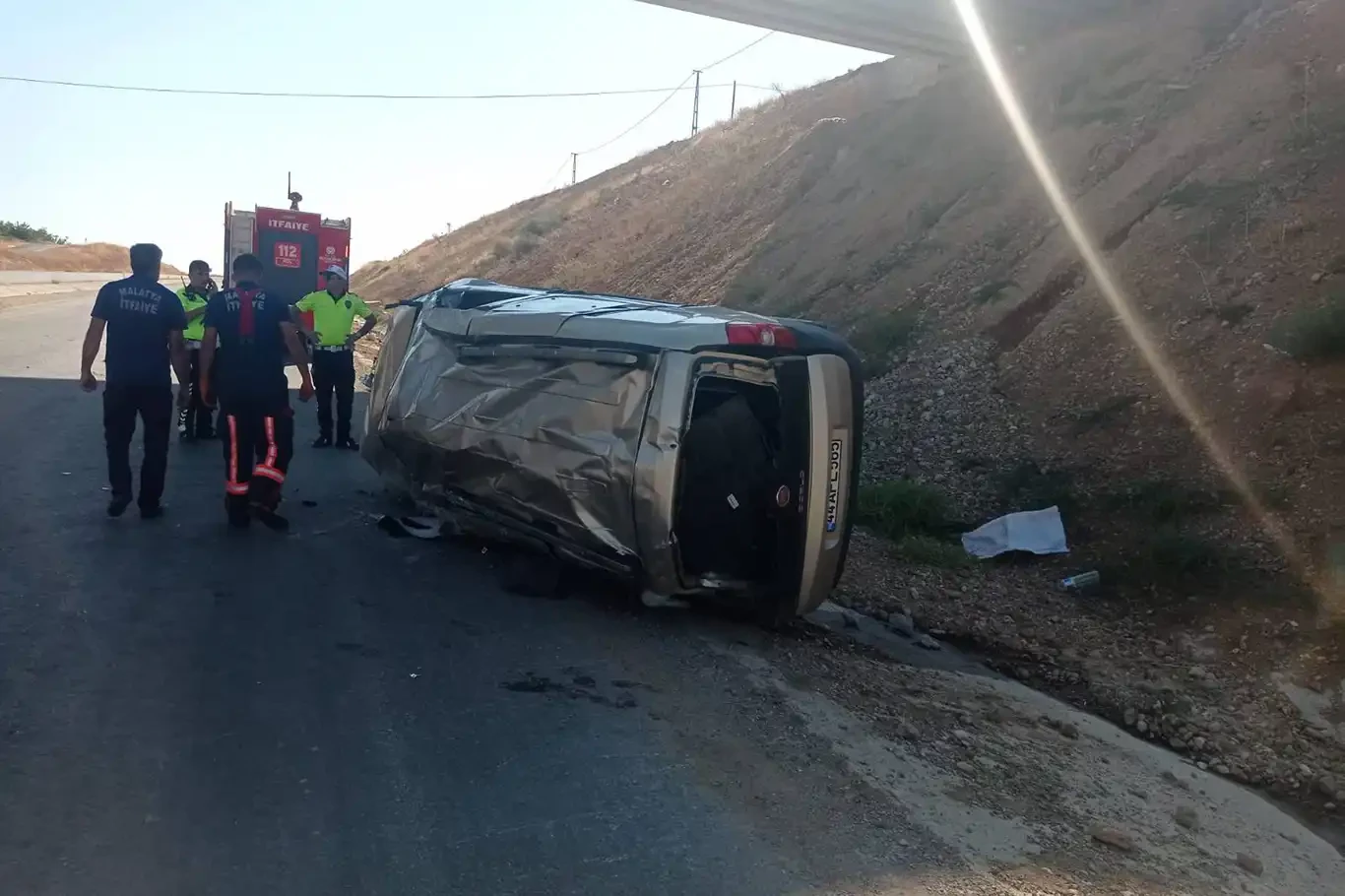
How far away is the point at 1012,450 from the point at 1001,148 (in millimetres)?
9211

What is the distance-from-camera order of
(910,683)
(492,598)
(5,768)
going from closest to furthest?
(5,768) → (910,683) → (492,598)

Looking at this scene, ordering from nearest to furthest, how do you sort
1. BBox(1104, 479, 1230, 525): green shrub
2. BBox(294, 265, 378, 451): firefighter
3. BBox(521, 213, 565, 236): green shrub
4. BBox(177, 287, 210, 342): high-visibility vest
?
BBox(1104, 479, 1230, 525): green shrub
BBox(294, 265, 378, 451): firefighter
BBox(177, 287, 210, 342): high-visibility vest
BBox(521, 213, 565, 236): green shrub

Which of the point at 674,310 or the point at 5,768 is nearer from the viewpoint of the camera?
the point at 5,768

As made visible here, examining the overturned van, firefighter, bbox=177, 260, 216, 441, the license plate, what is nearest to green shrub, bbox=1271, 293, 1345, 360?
the overturned van

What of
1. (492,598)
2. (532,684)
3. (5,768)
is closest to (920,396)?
(492,598)

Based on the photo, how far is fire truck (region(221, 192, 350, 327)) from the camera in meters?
18.4

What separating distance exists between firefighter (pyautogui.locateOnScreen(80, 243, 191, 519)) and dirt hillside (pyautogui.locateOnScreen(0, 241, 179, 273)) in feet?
218

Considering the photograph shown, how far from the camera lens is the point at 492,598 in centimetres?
651

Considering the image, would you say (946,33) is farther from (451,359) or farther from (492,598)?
(492,598)

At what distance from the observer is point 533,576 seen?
22.6 ft

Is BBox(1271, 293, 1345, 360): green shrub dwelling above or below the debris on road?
above

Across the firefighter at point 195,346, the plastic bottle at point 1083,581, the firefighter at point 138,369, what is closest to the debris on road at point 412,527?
the firefighter at point 138,369

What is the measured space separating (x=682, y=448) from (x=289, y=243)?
48.7ft

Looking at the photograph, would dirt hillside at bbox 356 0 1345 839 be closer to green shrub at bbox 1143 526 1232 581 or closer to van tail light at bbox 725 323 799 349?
green shrub at bbox 1143 526 1232 581
